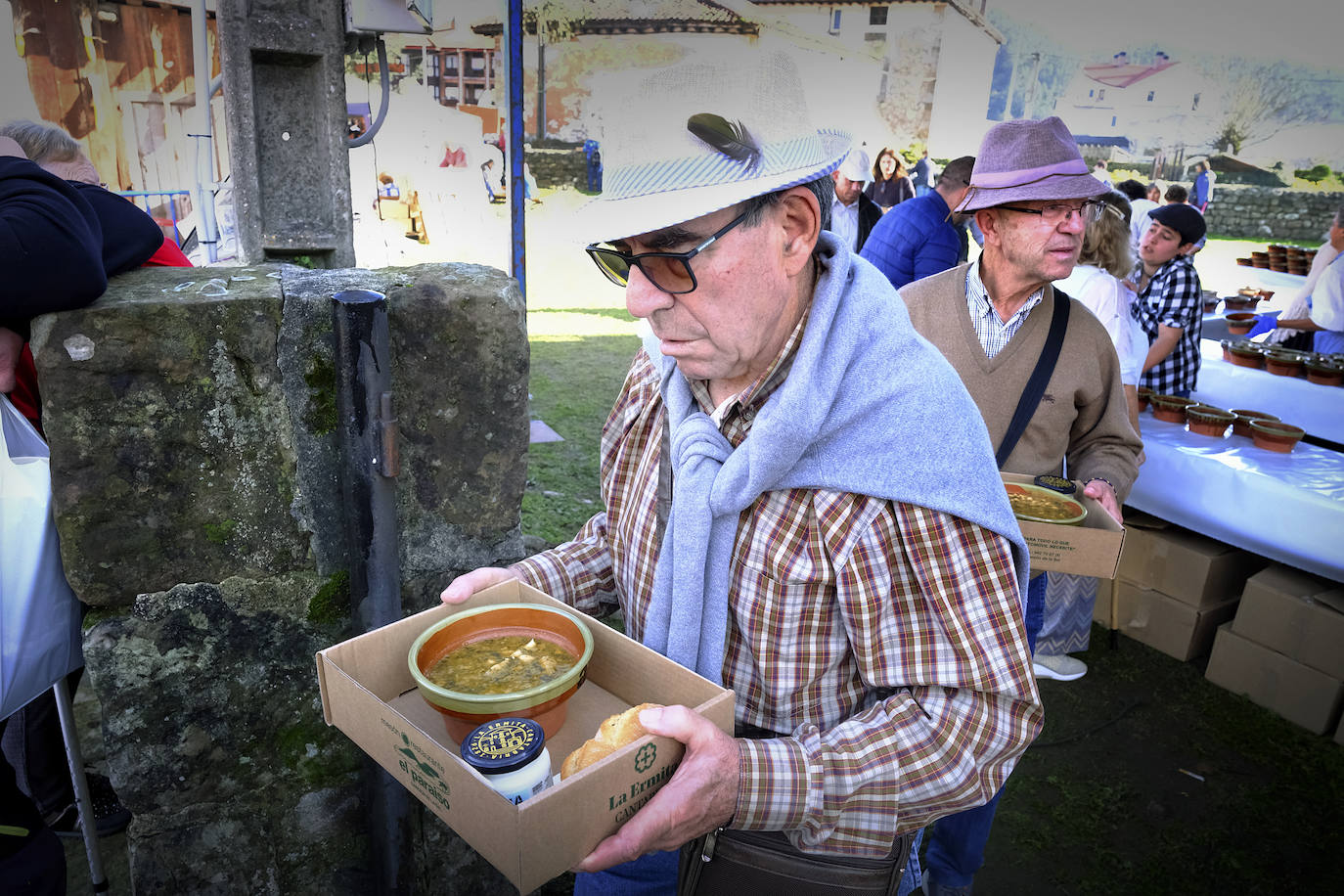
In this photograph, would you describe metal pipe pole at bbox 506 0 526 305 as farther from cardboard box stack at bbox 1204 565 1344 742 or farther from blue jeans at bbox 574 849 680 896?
cardboard box stack at bbox 1204 565 1344 742

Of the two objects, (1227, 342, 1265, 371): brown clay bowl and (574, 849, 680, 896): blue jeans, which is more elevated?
(1227, 342, 1265, 371): brown clay bowl

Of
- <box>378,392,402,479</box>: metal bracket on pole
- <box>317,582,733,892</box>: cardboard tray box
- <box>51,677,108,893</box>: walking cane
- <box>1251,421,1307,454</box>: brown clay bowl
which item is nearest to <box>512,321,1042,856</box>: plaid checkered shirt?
<box>317,582,733,892</box>: cardboard tray box

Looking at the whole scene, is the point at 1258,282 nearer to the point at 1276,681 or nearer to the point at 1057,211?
the point at 1276,681

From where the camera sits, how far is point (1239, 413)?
456 cm

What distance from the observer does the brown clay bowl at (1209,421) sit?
4.41m

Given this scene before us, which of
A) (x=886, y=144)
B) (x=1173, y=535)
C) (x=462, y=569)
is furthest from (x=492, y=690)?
(x=886, y=144)

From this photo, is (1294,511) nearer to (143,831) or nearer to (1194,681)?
(1194,681)

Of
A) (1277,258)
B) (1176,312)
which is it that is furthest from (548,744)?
(1277,258)

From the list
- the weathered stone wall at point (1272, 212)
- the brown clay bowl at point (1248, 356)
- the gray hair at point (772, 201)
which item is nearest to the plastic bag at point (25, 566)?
the gray hair at point (772, 201)

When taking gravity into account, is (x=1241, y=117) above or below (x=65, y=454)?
above

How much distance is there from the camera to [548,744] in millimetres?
1433

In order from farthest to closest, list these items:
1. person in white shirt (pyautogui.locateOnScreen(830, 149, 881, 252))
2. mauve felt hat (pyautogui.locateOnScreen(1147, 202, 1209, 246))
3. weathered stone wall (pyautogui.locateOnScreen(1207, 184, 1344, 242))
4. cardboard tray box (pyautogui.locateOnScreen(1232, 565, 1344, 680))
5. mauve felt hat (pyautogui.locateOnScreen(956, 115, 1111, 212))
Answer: weathered stone wall (pyautogui.locateOnScreen(1207, 184, 1344, 242)) → person in white shirt (pyautogui.locateOnScreen(830, 149, 881, 252)) → mauve felt hat (pyautogui.locateOnScreen(1147, 202, 1209, 246)) → cardboard tray box (pyautogui.locateOnScreen(1232, 565, 1344, 680)) → mauve felt hat (pyautogui.locateOnScreen(956, 115, 1111, 212))

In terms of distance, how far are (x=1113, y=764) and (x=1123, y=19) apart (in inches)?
565

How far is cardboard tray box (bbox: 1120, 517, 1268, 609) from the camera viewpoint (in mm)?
4250
